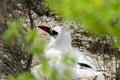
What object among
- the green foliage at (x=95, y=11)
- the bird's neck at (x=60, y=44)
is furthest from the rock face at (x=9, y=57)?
the green foliage at (x=95, y=11)

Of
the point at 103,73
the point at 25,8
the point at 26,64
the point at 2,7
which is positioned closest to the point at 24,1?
the point at 25,8

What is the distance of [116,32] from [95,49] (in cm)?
513

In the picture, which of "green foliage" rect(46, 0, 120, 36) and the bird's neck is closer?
"green foliage" rect(46, 0, 120, 36)

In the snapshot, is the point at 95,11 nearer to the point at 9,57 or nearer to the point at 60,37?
the point at 60,37

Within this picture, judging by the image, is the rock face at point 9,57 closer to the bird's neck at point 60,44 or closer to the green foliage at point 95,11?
the bird's neck at point 60,44

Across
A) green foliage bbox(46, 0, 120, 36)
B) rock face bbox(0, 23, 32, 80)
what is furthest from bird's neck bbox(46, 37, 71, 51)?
green foliage bbox(46, 0, 120, 36)

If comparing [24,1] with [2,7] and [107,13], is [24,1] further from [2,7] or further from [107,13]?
[107,13]

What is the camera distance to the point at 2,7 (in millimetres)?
5395

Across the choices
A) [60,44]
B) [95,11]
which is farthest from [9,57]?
[95,11]

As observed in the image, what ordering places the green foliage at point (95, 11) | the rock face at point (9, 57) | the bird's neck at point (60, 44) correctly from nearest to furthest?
the green foliage at point (95, 11)
the bird's neck at point (60, 44)
the rock face at point (9, 57)

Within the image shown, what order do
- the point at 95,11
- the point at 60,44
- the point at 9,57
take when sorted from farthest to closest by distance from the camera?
the point at 9,57
the point at 60,44
the point at 95,11

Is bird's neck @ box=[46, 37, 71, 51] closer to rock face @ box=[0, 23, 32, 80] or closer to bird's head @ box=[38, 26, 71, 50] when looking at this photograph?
bird's head @ box=[38, 26, 71, 50]

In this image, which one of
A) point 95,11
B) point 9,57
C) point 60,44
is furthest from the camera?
point 9,57

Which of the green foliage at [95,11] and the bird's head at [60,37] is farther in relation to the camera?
the bird's head at [60,37]
